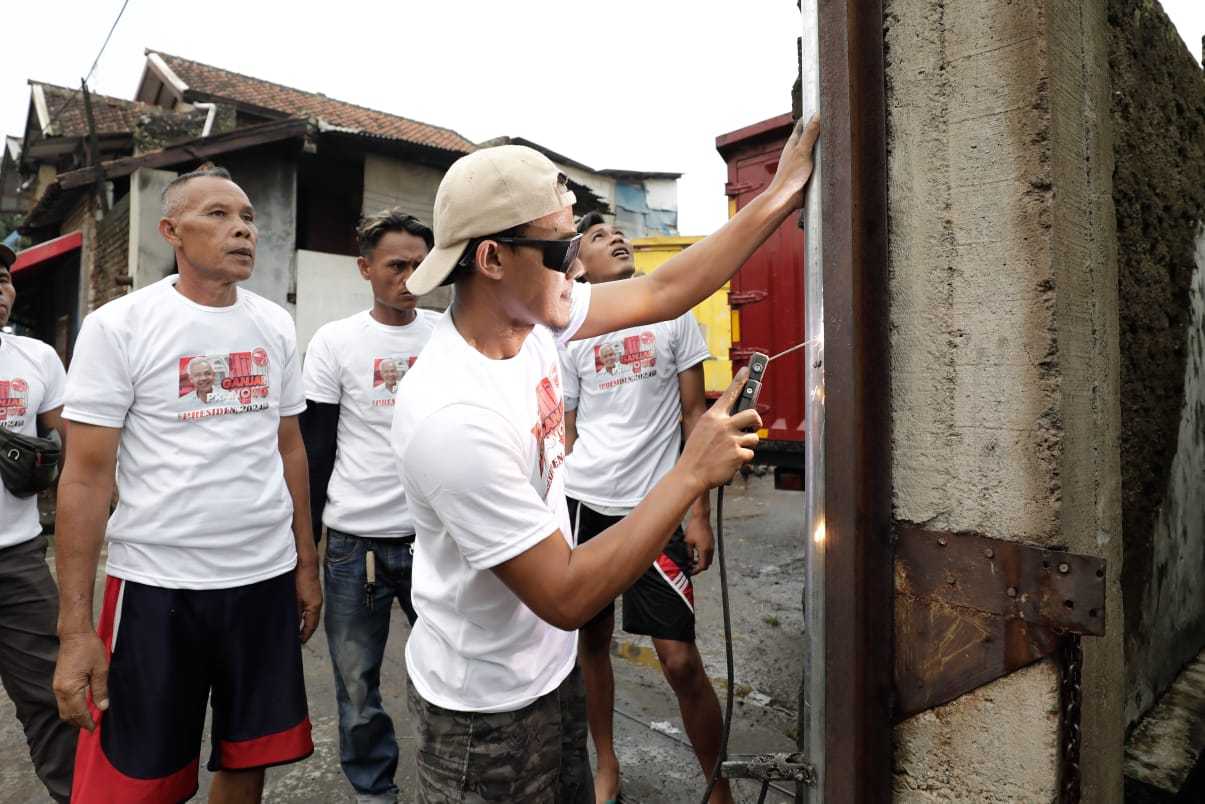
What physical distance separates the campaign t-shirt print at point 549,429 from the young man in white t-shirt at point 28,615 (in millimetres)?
2336

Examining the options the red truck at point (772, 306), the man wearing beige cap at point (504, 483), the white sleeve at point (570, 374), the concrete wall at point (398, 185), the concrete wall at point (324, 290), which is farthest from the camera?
the concrete wall at point (398, 185)

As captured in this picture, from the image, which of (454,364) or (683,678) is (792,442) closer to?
(683,678)

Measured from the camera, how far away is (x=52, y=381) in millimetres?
3385

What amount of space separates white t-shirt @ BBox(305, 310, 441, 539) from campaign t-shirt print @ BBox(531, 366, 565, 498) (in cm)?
124

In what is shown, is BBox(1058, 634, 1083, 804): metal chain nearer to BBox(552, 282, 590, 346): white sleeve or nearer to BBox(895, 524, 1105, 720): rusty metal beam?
BBox(895, 524, 1105, 720): rusty metal beam

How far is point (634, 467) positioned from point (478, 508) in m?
1.68

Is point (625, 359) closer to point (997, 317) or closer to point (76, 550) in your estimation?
point (997, 317)

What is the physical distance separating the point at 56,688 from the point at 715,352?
8.62m

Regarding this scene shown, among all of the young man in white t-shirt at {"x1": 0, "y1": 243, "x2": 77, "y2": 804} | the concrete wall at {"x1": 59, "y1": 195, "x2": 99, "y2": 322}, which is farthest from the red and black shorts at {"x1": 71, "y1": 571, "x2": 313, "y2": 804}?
the concrete wall at {"x1": 59, "y1": 195, "x2": 99, "y2": 322}

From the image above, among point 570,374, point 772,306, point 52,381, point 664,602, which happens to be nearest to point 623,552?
point 664,602

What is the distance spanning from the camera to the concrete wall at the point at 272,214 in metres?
10.2

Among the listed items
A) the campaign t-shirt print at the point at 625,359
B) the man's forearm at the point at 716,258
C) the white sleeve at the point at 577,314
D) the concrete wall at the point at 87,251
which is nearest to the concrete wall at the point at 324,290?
the concrete wall at the point at 87,251

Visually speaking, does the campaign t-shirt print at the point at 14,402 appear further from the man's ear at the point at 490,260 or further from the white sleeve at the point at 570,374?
the man's ear at the point at 490,260

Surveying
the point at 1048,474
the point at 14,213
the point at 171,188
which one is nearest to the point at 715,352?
the point at 171,188
